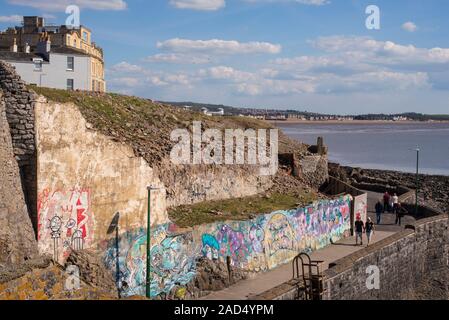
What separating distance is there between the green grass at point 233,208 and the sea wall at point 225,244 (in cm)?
73

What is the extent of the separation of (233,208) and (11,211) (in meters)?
12.5

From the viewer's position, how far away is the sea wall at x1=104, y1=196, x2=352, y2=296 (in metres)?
18.2

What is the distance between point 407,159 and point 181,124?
84161mm

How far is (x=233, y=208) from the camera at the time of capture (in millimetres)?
25922

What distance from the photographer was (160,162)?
2509cm

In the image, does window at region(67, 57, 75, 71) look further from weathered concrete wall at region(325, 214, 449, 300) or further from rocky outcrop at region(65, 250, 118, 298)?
weathered concrete wall at region(325, 214, 449, 300)

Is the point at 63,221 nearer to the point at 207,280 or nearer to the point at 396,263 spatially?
the point at 207,280

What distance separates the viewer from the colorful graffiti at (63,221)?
15.7 m

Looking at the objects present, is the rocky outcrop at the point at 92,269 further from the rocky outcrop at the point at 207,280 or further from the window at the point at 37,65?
the window at the point at 37,65

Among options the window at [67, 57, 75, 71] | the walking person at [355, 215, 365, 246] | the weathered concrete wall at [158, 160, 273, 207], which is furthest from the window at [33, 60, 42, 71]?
the walking person at [355, 215, 365, 246]

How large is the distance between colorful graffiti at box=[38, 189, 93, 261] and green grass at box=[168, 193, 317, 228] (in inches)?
202

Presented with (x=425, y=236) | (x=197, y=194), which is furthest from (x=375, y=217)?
(x=197, y=194)

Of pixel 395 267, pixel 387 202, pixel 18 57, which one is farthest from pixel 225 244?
pixel 18 57

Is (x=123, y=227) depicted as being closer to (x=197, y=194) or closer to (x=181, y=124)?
(x=197, y=194)
